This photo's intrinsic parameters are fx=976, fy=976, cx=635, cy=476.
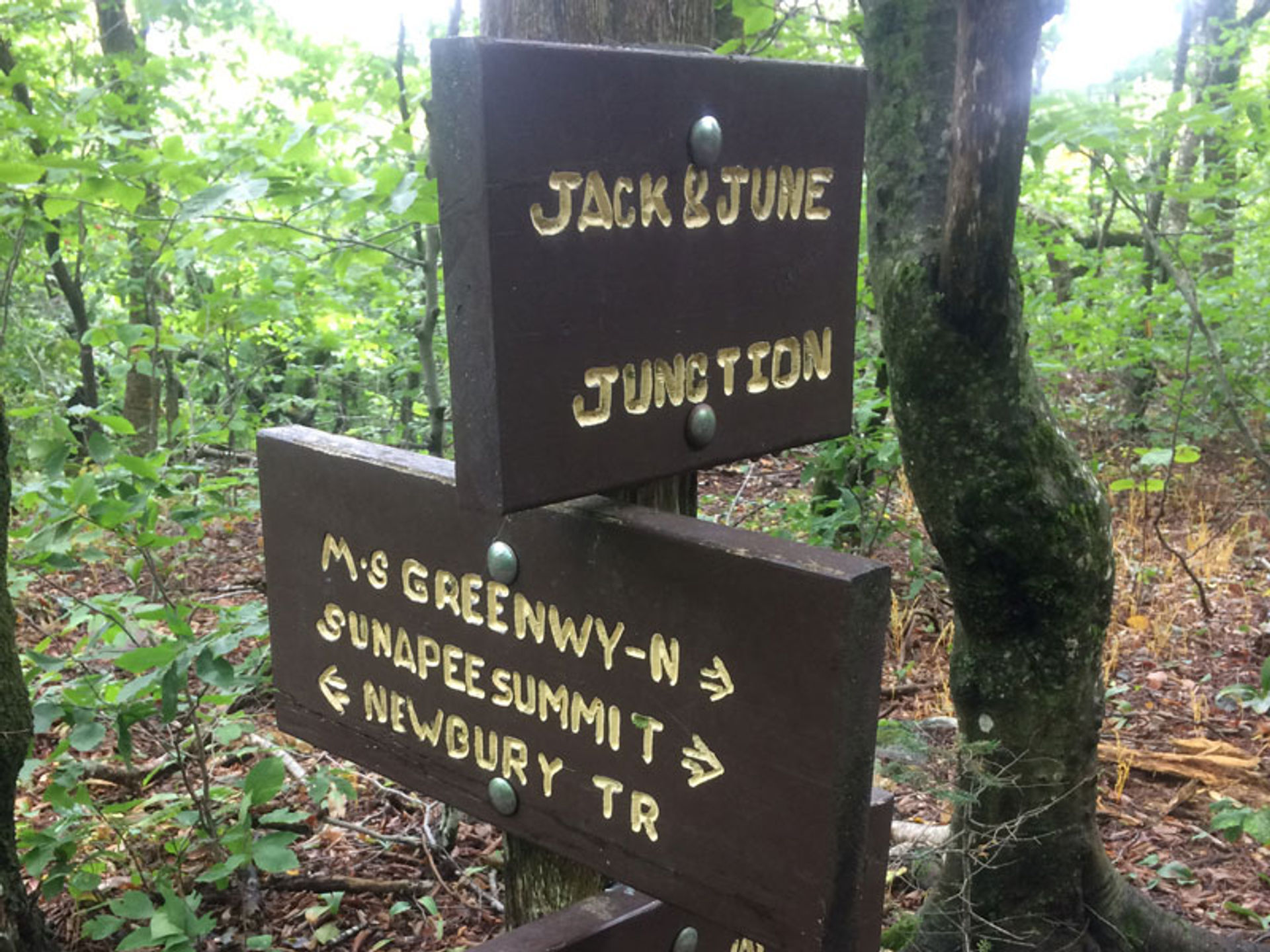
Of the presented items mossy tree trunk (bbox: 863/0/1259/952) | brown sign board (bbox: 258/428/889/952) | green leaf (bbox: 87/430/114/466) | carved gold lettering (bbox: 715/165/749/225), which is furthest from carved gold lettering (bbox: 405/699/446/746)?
mossy tree trunk (bbox: 863/0/1259/952)

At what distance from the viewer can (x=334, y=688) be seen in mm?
1359

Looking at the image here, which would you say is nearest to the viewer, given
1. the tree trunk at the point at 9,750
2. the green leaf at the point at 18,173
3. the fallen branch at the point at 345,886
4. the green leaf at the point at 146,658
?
the green leaf at the point at 146,658

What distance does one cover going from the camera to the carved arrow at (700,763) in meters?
0.98

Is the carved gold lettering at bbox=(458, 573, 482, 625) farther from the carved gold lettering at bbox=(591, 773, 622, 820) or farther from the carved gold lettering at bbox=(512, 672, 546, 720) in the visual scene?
the carved gold lettering at bbox=(591, 773, 622, 820)

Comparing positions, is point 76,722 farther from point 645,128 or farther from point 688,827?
point 645,128

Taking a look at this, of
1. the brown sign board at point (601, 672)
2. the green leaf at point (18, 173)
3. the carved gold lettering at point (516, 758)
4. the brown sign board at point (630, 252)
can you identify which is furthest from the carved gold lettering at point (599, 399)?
the green leaf at point (18, 173)

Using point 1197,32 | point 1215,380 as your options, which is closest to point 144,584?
point 1215,380

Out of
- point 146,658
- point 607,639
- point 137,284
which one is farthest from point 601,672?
point 137,284

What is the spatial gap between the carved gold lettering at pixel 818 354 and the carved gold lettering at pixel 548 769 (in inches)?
22.2

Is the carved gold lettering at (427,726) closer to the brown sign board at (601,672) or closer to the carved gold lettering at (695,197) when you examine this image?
the brown sign board at (601,672)

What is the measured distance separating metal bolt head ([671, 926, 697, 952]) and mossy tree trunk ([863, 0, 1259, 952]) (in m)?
1.40

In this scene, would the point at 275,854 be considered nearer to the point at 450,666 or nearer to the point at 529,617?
the point at 450,666

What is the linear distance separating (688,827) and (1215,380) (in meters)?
7.42

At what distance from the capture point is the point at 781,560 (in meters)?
0.90
